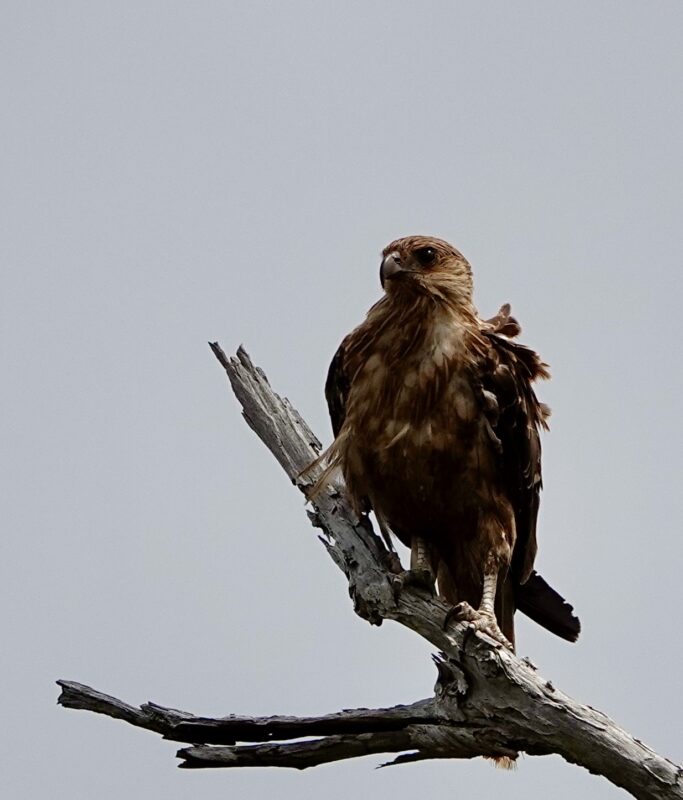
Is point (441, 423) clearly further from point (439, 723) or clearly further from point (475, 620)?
point (439, 723)

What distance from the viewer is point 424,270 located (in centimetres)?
636

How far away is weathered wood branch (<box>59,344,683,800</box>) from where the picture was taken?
493cm

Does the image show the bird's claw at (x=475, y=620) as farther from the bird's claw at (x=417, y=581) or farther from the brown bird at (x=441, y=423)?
the brown bird at (x=441, y=423)

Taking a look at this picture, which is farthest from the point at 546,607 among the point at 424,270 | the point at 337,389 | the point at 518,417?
the point at 424,270

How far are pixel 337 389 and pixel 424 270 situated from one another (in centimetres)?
73

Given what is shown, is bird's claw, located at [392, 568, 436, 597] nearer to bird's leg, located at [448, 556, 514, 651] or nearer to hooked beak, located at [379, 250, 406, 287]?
bird's leg, located at [448, 556, 514, 651]

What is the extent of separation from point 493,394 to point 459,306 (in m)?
0.48

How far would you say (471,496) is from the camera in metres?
6.17

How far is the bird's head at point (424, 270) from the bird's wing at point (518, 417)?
0.25 m

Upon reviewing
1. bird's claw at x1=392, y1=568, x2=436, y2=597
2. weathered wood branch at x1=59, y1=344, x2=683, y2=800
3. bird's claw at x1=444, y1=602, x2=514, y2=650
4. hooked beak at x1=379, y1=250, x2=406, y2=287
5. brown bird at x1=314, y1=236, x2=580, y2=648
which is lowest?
weathered wood branch at x1=59, y1=344, x2=683, y2=800

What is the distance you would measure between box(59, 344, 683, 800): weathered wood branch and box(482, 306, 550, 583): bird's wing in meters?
0.77

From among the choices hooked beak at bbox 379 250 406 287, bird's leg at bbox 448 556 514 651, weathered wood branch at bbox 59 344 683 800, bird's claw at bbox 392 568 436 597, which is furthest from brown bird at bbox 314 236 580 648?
weathered wood branch at bbox 59 344 683 800

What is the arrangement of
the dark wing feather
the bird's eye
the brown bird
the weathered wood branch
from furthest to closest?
the dark wing feather
the bird's eye
the brown bird
the weathered wood branch

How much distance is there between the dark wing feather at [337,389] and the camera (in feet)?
21.3
